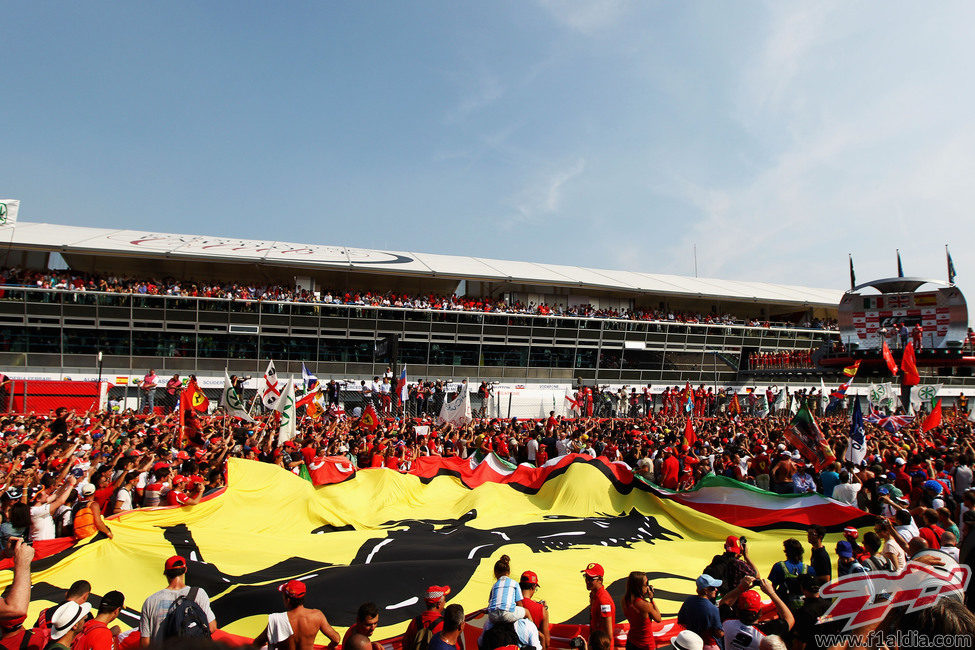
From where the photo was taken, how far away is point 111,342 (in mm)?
31328

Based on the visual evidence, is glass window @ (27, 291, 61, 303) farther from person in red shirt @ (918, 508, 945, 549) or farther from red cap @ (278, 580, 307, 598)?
person in red shirt @ (918, 508, 945, 549)

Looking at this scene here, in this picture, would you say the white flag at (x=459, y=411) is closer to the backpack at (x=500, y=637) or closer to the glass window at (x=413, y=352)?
the backpack at (x=500, y=637)

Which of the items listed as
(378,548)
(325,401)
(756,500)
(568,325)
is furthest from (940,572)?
(568,325)

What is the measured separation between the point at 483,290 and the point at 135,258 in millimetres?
23330

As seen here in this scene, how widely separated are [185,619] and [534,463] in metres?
12.2

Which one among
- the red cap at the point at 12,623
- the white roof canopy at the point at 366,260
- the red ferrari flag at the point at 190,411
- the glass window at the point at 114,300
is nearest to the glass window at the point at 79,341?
the glass window at the point at 114,300

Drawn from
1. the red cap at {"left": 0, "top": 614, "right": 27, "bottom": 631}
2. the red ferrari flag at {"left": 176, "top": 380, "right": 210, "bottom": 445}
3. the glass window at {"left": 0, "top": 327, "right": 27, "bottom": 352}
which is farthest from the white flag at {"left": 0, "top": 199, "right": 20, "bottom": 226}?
the red cap at {"left": 0, "top": 614, "right": 27, "bottom": 631}

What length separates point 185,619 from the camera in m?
4.60

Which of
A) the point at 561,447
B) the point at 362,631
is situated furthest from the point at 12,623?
the point at 561,447

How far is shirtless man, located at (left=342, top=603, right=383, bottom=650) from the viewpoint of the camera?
14.2 feet

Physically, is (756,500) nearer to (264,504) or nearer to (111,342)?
(264,504)

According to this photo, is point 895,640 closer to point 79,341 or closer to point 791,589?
→ point 791,589

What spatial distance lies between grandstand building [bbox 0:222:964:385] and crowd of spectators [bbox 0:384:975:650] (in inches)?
560

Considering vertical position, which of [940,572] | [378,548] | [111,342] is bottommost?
[378,548]
